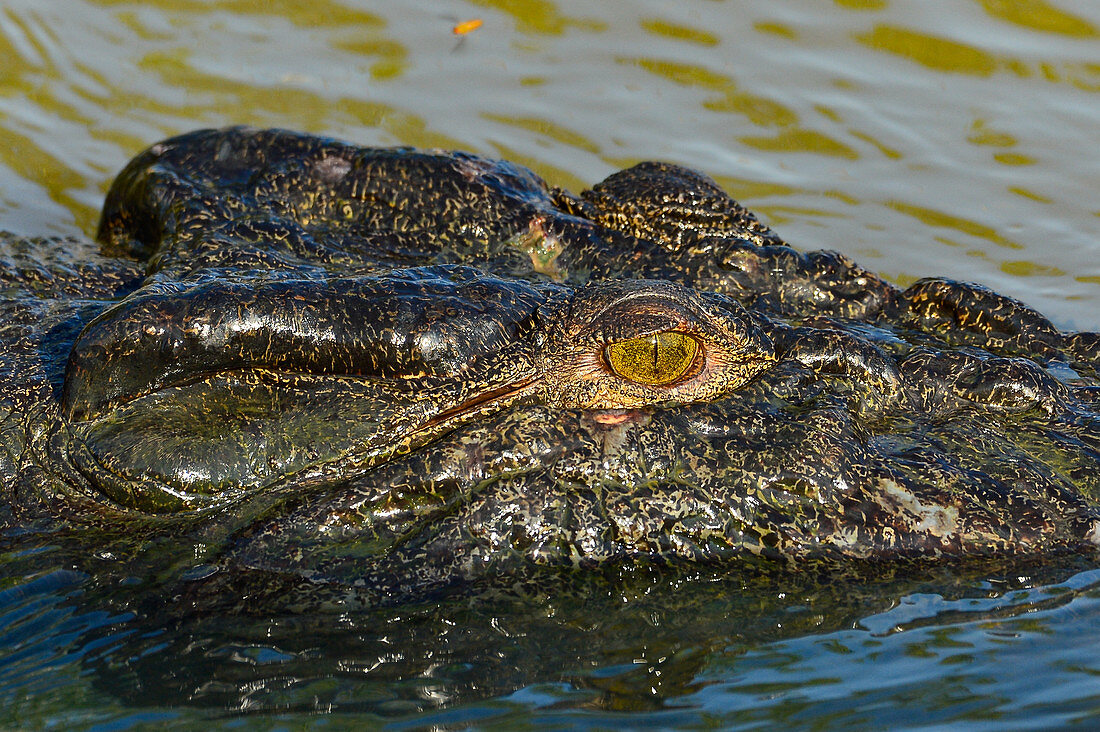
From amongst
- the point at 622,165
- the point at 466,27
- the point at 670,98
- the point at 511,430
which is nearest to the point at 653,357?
A: the point at 511,430

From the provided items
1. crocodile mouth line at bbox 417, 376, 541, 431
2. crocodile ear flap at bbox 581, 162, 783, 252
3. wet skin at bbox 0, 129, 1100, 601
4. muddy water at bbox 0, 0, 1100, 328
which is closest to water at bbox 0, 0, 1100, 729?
muddy water at bbox 0, 0, 1100, 328

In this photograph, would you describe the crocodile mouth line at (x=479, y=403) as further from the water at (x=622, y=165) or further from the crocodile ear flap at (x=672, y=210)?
the crocodile ear flap at (x=672, y=210)

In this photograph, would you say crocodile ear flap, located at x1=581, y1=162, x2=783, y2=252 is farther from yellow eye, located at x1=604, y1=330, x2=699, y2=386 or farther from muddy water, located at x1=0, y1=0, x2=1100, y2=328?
muddy water, located at x1=0, y1=0, x2=1100, y2=328

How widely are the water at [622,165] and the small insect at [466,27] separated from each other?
0.11 m

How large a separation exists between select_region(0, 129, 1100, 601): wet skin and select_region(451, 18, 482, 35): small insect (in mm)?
6642

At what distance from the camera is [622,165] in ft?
30.3

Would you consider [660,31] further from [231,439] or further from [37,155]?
[231,439]

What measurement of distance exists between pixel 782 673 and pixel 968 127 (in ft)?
23.6

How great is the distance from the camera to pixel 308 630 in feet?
12.2

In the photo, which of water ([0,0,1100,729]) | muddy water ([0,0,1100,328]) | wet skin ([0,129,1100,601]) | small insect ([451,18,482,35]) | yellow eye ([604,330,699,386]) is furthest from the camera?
small insect ([451,18,482,35])

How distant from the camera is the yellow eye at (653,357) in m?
4.09

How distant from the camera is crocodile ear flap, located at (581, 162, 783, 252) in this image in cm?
532

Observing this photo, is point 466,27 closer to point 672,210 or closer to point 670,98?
point 670,98

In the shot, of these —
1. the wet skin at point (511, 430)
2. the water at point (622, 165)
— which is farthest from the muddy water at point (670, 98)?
the wet skin at point (511, 430)
